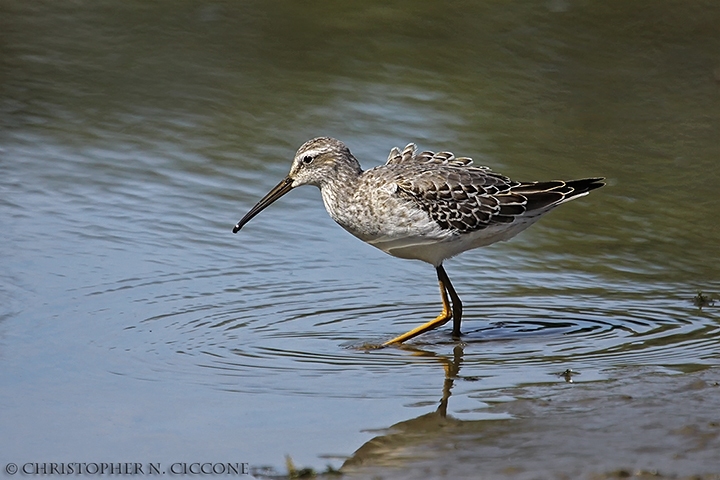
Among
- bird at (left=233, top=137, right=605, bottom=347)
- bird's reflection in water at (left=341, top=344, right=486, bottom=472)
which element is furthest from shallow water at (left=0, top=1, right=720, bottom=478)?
bird at (left=233, top=137, right=605, bottom=347)

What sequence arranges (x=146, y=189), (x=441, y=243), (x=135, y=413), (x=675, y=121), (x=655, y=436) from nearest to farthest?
(x=655, y=436) < (x=135, y=413) < (x=441, y=243) < (x=146, y=189) < (x=675, y=121)

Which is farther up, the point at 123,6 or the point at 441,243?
the point at 123,6

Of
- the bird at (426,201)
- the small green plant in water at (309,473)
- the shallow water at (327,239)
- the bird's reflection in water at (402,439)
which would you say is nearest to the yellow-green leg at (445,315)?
the bird at (426,201)

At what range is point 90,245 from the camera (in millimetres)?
9961

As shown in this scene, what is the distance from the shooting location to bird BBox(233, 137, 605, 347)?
28.2ft

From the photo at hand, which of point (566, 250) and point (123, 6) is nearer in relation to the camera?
point (566, 250)

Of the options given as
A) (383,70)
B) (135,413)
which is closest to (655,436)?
(135,413)

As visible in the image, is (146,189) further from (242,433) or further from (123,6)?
(242,433)

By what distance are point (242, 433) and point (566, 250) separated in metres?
4.98

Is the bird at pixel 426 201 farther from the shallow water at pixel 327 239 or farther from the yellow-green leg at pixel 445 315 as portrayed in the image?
the shallow water at pixel 327 239

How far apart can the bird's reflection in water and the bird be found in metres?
1.78
